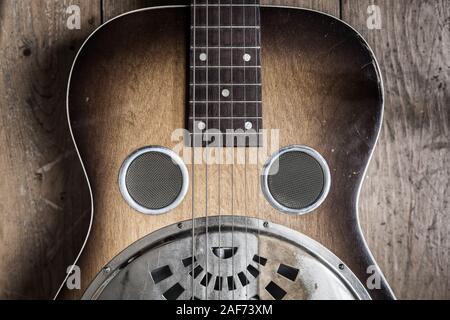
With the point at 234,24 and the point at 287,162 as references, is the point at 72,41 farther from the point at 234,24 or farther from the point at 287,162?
the point at 287,162

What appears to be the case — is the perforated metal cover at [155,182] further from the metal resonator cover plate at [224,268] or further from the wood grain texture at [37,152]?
the wood grain texture at [37,152]

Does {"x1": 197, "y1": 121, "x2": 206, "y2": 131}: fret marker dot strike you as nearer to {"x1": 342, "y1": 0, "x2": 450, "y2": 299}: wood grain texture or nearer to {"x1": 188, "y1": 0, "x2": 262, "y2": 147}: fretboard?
{"x1": 188, "y1": 0, "x2": 262, "y2": 147}: fretboard

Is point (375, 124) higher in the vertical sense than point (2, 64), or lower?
lower

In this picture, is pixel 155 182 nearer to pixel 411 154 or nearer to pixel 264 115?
pixel 264 115

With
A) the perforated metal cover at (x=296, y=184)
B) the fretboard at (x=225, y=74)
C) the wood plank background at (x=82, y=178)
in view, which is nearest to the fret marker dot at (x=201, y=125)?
the fretboard at (x=225, y=74)

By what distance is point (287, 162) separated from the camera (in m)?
0.63

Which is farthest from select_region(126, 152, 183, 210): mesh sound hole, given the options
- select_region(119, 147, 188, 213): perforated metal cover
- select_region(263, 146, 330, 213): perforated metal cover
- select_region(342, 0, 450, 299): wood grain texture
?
select_region(342, 0, 450, 299): wood grain texture

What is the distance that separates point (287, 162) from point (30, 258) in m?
0.45

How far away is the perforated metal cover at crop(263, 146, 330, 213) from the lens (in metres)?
0.63

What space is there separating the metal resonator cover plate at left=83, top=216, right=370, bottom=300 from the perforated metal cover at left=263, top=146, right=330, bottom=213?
0.04 m

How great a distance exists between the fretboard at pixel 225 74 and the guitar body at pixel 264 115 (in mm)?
20

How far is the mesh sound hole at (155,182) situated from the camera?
624 mm
